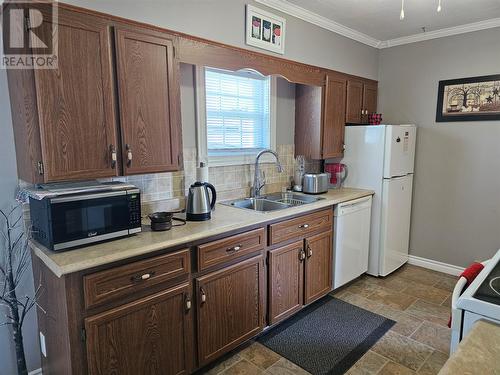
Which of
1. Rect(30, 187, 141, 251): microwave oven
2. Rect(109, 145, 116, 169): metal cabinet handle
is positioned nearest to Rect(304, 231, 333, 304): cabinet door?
Rect(30, 187, 141, 251): microwave oven

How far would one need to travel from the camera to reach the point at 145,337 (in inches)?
68.1

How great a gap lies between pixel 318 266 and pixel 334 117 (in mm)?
1492

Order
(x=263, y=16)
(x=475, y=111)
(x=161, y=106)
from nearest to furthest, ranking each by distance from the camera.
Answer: (x=161, y=106) < (x=263, y=16) < (x=475, y=111)

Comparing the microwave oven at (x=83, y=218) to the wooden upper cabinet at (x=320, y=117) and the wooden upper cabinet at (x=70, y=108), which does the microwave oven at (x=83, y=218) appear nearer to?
the wooden upper cabinet at (x=70, y=108)

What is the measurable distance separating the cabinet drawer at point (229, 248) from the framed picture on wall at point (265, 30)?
1446mm

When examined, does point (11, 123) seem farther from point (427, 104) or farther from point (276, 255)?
point (427, 104)

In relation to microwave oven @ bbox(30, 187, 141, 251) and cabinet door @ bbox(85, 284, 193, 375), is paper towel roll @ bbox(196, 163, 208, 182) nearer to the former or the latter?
microwave oven @ bbox(30, 187, 141, 251)

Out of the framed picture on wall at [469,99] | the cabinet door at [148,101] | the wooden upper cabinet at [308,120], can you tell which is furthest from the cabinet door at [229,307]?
the framed picture on wall at [469,99]

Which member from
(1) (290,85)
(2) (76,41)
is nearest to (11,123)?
(2) (76,41)

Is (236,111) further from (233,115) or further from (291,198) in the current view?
(291,198)

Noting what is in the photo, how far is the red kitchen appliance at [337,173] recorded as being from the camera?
3.53 m

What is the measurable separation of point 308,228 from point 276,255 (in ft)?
1.35

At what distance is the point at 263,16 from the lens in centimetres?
257

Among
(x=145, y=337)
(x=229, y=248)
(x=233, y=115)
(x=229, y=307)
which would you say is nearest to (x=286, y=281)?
(x=229, y=307)
